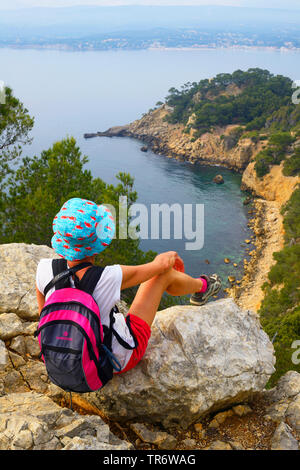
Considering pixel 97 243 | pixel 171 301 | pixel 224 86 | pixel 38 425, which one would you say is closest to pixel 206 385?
pixel 38 425

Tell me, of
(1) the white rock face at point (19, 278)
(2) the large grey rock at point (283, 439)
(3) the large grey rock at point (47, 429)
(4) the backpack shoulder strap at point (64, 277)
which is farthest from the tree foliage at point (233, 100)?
(3) the large grey rock at point (47, 429)

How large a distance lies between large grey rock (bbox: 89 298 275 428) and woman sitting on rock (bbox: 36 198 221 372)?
0.27 metres

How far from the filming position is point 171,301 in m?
13.2

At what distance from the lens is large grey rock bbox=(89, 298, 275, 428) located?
319 centimetres

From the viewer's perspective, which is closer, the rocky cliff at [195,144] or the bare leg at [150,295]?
the bare leg at [150,295]

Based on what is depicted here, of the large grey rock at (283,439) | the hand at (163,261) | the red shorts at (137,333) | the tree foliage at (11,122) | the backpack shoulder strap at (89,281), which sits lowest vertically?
the large grey rock at (283,439)

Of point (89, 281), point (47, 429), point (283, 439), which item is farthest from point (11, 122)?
point (283, 439)

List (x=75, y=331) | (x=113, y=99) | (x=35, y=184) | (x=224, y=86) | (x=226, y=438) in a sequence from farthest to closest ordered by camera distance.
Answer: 1. (x=113, y=99)
2. (x=224, y=86)
3. (x=35, y=184)
4. (x=226, y=438)
5. (x=75, y=331)

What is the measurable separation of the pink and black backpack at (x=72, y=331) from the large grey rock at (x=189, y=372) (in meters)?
0.78

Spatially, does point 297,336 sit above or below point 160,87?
below

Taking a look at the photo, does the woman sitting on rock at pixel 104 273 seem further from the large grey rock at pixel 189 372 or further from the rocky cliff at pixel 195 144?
the rocky cliff at pixel 195 144

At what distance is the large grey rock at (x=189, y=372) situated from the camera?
3188 mm

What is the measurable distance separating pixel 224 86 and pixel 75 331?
230 feet

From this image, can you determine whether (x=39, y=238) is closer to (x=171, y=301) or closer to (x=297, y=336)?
(x=171, y=301)
